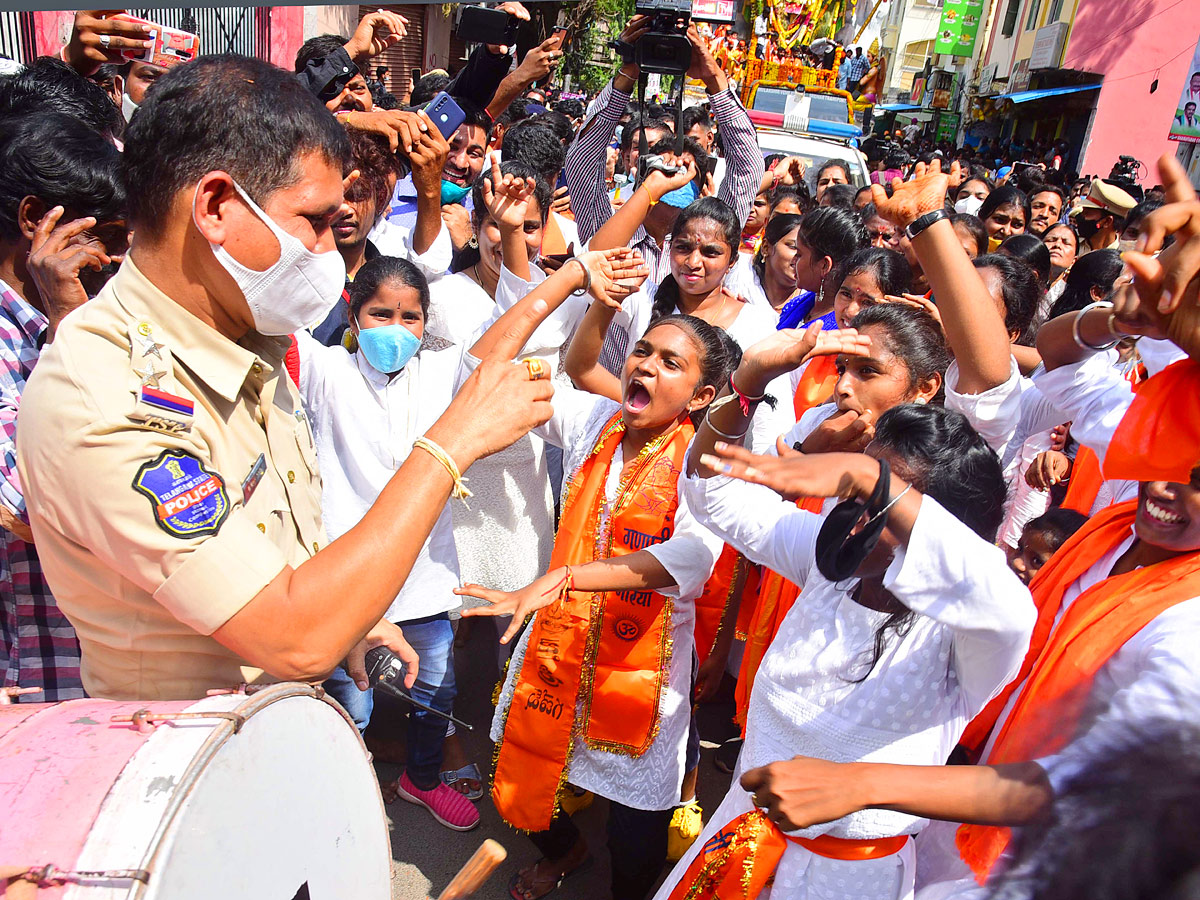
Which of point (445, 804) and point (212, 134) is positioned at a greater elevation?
point (212, 134)

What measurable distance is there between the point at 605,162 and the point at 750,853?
3.26 meters

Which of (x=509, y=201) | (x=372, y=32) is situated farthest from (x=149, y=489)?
(x=372, y=32)

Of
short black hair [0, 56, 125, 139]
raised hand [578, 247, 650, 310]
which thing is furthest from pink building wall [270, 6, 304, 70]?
raised hand [578, 247, 650, 310]

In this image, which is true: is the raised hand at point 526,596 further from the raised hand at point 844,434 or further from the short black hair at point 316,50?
the short black hair at point 316,50

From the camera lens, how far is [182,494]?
3.81 ft

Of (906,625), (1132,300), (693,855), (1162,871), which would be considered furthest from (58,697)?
(1132,300)

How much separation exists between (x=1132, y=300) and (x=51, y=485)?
180cm

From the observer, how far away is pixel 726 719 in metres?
3.59

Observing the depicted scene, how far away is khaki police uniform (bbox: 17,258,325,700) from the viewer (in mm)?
1136

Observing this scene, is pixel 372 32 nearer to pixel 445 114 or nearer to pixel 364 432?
pixel 445 114

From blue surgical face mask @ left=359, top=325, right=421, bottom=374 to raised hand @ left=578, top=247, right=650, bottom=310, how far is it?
0.69 metres

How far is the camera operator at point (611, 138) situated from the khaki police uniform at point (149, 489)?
2.80 m

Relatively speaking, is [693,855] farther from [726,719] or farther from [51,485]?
[726,719]

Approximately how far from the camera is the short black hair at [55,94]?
2.71 meters
